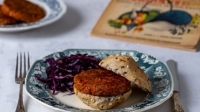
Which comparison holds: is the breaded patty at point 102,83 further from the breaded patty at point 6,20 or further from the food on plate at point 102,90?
the breaded patty at point 6,20

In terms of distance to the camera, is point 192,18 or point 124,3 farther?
point 124,3

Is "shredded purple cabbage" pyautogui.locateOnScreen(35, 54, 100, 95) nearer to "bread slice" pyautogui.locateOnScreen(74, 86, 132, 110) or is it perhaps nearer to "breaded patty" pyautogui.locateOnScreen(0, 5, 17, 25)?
"bread slice" pyautogui.locateOnScreen(74, 86, 132, 110)

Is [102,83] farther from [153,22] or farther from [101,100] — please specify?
[153,22]

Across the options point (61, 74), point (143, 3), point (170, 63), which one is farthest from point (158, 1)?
point (61, 74)

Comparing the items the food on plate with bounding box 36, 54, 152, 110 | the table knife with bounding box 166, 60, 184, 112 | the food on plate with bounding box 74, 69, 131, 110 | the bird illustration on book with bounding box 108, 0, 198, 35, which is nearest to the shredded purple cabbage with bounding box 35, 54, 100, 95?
the food on plate with bounding box 36, 54, 152, 110

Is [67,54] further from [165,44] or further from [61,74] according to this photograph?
[165,44]

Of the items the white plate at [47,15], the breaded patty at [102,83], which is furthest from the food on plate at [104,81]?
the white plate at [47,15]

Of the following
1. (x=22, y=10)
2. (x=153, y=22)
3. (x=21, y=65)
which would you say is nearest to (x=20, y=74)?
(x=21, y=65)

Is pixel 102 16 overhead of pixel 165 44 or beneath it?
overhead
